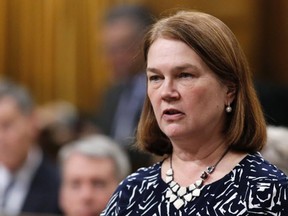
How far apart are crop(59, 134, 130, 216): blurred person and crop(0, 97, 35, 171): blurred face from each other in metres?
1.29

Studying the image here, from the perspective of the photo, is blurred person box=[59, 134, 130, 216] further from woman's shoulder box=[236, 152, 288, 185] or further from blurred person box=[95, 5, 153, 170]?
woman's shoulder box=[236, 152, 288, 185]

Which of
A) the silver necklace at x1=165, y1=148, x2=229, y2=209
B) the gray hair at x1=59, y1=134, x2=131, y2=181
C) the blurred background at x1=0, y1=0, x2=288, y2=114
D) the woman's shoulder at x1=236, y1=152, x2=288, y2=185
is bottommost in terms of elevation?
the blurred background at x1=0, y1=0, x2=288, y2=114

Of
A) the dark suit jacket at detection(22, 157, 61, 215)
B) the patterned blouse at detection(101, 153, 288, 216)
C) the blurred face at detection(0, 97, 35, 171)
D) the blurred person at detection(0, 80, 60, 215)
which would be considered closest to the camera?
the patterned blouse at detection(101, 153, 288, 216)

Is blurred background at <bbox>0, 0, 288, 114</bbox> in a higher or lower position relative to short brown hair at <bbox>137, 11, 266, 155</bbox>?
lower

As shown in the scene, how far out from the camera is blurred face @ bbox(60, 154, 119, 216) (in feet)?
13.5

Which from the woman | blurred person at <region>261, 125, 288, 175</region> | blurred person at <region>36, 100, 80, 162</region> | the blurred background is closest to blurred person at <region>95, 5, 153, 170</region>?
blurred person at <region>36, 100, 80, 162</region>

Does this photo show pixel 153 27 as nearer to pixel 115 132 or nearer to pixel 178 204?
pixel 178 204

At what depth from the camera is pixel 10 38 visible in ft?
21.6

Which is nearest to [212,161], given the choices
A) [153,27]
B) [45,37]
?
[153,27]

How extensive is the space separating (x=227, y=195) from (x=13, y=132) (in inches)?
142

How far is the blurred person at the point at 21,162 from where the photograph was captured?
508cm

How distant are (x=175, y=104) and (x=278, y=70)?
3.84 metres

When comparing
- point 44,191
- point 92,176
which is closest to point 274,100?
point 92,176

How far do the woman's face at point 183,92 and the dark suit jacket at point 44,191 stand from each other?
2641 mm
